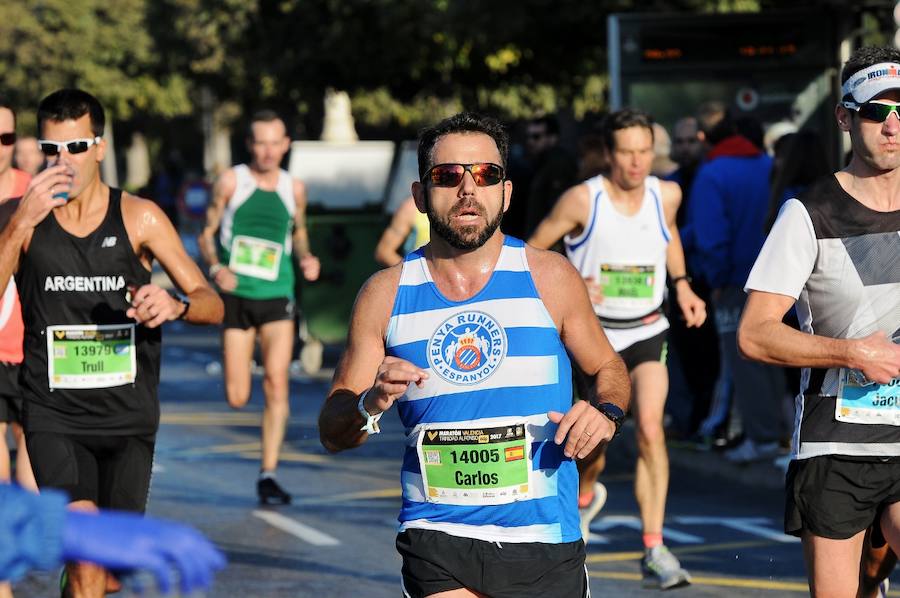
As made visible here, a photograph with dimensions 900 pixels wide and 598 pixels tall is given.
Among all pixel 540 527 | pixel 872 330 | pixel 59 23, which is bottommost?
pixel 540 527

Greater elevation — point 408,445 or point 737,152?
point 737,152

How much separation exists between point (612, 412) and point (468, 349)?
431 millimetres

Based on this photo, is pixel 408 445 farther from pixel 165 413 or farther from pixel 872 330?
pixel 165 413

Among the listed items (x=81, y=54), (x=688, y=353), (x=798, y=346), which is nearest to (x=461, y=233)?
(x=798, y=346)

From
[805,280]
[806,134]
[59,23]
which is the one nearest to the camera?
[805,280]

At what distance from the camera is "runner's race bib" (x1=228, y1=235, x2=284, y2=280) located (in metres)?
11.7

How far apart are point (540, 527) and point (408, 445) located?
0.46 m

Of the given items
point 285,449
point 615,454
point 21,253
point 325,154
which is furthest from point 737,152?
point 325,154

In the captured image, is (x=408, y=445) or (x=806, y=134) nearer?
(x=408, y=445)

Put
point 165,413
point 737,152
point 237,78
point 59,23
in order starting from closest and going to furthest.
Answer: point 737,152, point 165,413, point 237,78, point 59,23

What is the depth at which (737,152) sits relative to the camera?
11.7 metres

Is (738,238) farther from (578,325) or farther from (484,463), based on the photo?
(484,463)

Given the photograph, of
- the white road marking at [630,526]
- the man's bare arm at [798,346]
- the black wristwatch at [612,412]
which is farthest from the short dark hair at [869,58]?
the white road marking at [630,526]

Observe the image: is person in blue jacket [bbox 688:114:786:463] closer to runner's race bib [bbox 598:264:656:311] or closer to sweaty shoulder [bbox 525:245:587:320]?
runner's race bib [bbox 598:264:656:311]
